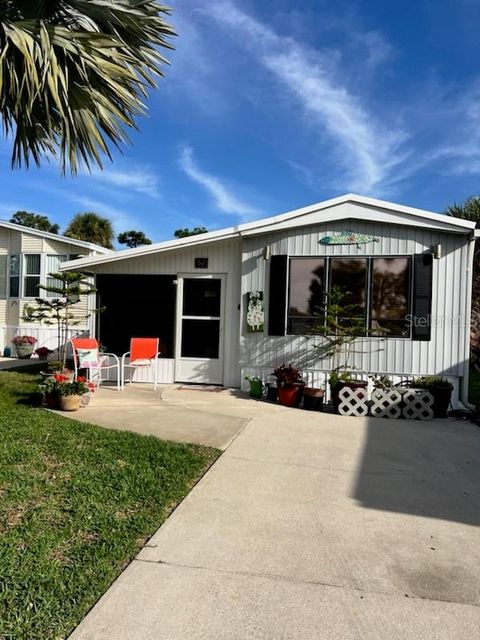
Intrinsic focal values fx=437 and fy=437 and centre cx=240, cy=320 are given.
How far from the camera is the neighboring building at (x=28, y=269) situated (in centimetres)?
1565

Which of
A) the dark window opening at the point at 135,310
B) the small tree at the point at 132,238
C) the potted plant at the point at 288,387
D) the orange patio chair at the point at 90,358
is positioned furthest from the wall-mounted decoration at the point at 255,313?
the small tree at the point at 132,238

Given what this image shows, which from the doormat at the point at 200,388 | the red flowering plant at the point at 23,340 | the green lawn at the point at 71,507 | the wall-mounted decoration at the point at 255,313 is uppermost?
the wall-mounted decoration at the point at 255,313

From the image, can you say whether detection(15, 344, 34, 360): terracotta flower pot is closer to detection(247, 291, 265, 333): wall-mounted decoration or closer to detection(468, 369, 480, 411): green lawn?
detection(247, 291, 265, 333): wall-mounted decoration

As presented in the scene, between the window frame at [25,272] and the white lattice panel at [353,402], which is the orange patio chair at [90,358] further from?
the window frame at [25,272]

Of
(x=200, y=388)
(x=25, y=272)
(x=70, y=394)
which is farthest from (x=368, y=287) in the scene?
(x=25, y=272)

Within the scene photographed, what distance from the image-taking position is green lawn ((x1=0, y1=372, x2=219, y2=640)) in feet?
7.19

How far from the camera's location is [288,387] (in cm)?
738

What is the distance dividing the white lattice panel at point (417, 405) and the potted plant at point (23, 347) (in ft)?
41.6

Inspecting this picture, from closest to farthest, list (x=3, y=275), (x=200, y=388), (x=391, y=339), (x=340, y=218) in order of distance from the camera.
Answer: (x=391, y=339)
(x=340, y=218)
(x=200, y=388)
(x=3, y=275)

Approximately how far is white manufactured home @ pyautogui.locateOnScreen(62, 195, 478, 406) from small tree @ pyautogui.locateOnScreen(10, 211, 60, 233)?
39498 mm

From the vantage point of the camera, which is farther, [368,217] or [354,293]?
[354,293]

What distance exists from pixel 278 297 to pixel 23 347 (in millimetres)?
10637

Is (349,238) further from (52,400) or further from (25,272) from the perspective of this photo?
(25,272)

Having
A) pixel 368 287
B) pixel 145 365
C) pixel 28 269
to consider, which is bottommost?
pixel 145 365
